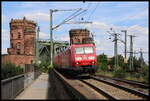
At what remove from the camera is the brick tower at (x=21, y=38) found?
76125mm

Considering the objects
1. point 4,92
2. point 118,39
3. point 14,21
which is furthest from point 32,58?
point 4,92

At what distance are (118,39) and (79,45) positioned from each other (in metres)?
22.2

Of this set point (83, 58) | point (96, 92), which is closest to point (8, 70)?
point (96, 92)

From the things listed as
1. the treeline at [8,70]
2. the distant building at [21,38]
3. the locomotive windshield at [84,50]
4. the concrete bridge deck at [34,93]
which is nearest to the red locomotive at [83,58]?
the locomotive windshield at [84,50]

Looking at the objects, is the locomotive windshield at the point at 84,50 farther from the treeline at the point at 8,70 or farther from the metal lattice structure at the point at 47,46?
the metal lattice structure at the point at 47,46

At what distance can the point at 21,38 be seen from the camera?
77.5 metres

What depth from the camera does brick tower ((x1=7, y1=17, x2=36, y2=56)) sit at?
76.1 m

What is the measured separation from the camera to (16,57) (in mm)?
60562

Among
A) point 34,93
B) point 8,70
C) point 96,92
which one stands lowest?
point 34,93

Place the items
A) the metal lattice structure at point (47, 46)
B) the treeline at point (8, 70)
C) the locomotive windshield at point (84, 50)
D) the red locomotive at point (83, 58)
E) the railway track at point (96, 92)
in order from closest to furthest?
the railway track at point (96, 92) → the treeline at point (8, 70) → the red locomotive at point (83, 58) → the locomotive windshield at point (84, 50) → the metal lattice structure at point (47, 46)

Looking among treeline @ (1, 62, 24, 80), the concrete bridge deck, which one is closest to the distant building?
treeline @ (1, 62, 24, 80)

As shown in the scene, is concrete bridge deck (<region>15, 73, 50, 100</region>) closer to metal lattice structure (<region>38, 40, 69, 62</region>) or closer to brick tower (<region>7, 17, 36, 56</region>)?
metal lattice structure (<region>38, 40, 69, 62</region>)

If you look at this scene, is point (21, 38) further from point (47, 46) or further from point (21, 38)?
point (47, 46)

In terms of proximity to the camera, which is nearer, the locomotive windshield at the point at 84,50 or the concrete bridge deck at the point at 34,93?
the concrete bridge deck at the point at 34,93
